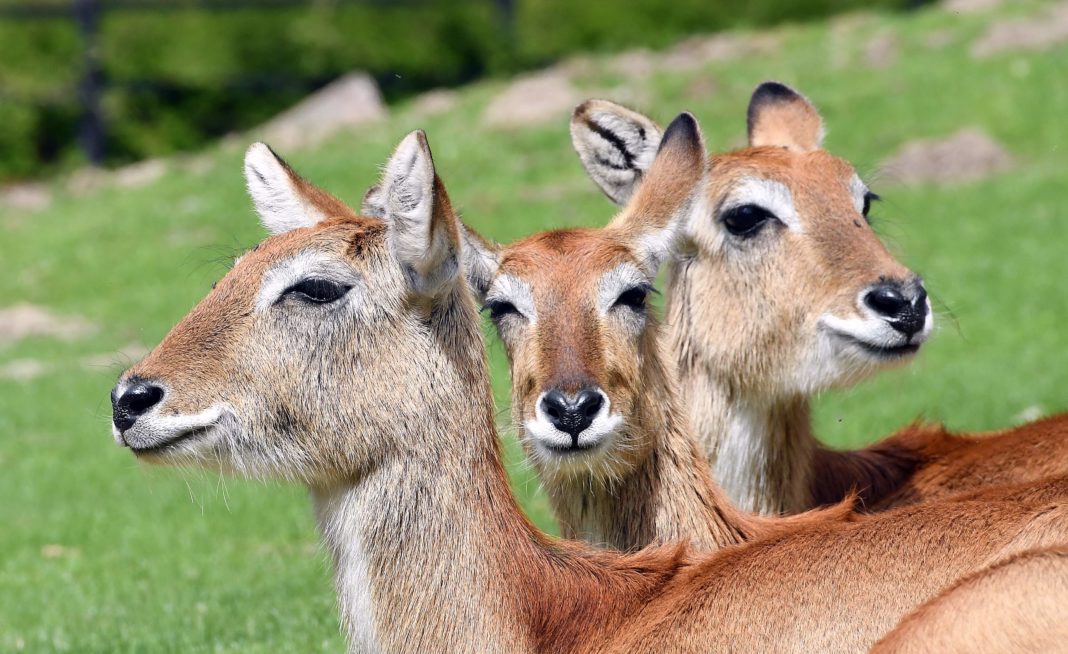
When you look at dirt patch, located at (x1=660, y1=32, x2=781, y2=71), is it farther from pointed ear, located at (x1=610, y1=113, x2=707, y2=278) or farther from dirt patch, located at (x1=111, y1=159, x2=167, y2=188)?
pointed ear, located at (x1=610, y1=113, x2=707, y2=278)

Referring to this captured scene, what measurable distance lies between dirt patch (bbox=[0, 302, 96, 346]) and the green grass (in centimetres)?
26

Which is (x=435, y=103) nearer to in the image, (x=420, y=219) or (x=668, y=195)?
(x=668, y=195)

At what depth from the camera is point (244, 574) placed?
9.21 meters

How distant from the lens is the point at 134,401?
4.69 m

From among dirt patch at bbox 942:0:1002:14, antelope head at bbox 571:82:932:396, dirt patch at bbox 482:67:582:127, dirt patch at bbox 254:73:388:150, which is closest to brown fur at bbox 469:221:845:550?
antelope head at bbox 571:82:932:396

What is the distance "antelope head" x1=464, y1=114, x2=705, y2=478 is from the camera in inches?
220

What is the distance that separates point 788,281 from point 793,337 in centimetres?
26

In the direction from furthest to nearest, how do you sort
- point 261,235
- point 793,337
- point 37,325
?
point 261,235 < point 37,325 < point 793,337

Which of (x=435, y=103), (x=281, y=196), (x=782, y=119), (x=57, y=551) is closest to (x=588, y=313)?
(x=281, y=196)

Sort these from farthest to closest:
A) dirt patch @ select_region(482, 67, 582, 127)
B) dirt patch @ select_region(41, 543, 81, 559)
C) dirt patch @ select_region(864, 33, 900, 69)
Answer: dirt patch @ select_region(482, 67, 582, 127)
dirt patch @ select_region(864, 33, 900, 69)
dirt patch @ select_region(41, 543, 81, 559)

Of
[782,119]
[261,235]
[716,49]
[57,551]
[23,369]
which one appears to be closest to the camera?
[782,119]

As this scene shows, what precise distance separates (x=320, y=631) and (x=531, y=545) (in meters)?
2.71

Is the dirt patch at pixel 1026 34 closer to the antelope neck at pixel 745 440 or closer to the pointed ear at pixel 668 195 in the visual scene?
the antelope neck at pixel 745 440

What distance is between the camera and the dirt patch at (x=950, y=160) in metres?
19.4
